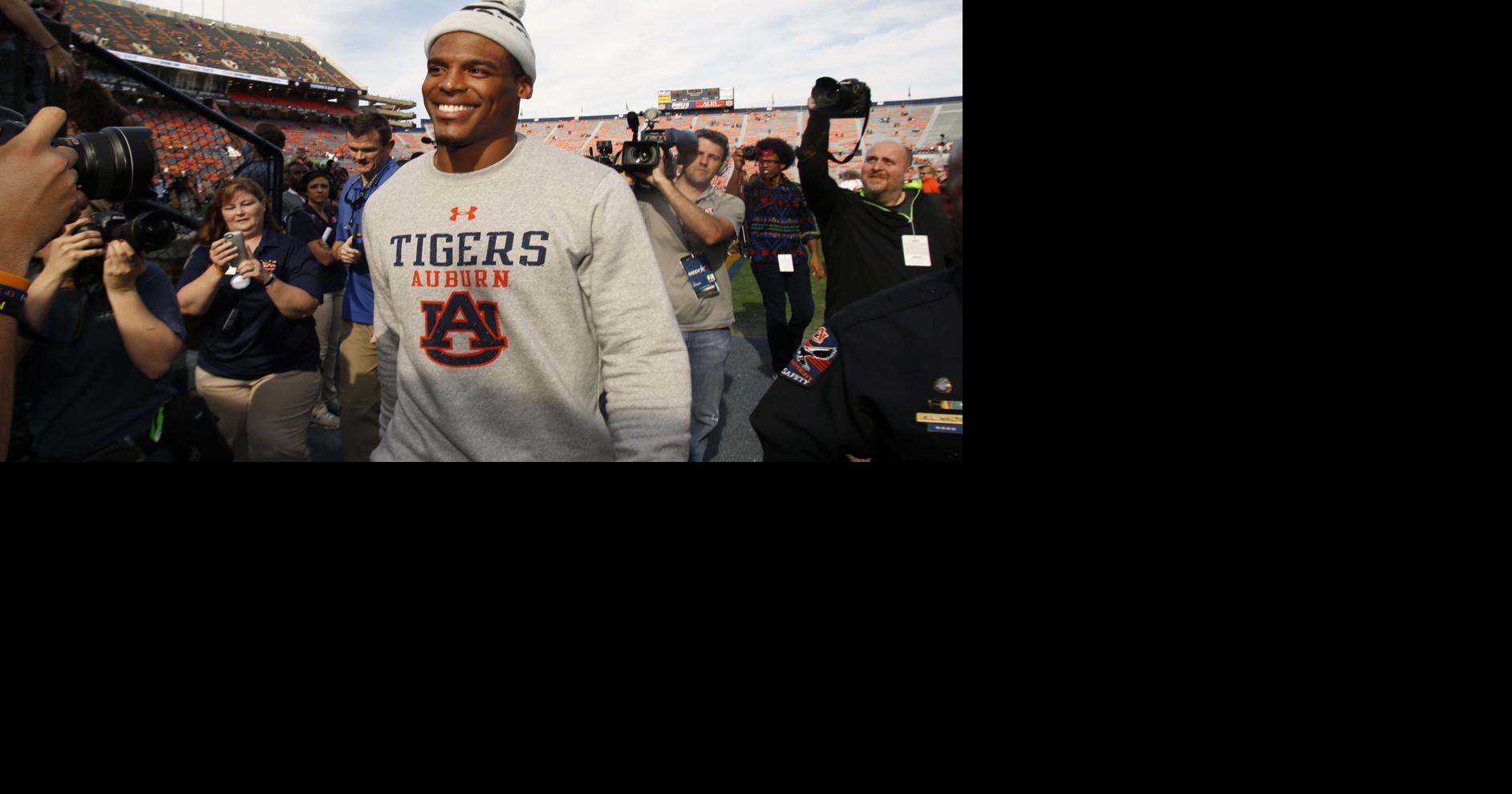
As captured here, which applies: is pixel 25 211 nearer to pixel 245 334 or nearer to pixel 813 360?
pixel 813 360

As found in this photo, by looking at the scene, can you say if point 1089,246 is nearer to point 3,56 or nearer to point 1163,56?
point 1163,56

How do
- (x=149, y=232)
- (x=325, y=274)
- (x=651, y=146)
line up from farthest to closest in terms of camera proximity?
(x=325, y=274) → (x=651, y=146) → (x=149, y=232)

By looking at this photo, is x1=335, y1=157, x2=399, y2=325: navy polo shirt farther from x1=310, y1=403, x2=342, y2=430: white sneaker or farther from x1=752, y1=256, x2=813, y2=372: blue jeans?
x1=752, y1=256, x2=813, y2=372: blue jeans

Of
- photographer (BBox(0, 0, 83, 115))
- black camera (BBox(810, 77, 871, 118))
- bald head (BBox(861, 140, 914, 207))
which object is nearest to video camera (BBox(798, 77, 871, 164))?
black camera (BBox(810, 77, 871, 118))

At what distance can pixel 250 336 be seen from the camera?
2.67 metres

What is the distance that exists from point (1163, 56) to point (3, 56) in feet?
6.79

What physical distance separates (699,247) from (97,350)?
2.11 meters

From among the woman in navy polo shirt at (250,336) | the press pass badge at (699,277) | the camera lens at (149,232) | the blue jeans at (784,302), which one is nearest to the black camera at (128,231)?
the camera lens at (149,232)

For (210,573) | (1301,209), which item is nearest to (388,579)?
(210,573)

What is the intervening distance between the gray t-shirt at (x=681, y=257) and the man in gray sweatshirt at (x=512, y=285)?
5.70 ft

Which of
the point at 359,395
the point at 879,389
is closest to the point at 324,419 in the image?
the point at 359,395

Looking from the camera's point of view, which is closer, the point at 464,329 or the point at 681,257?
the point at 464,329

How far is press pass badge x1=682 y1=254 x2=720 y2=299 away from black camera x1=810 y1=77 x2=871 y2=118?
942 mm

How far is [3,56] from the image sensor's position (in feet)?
4.46
